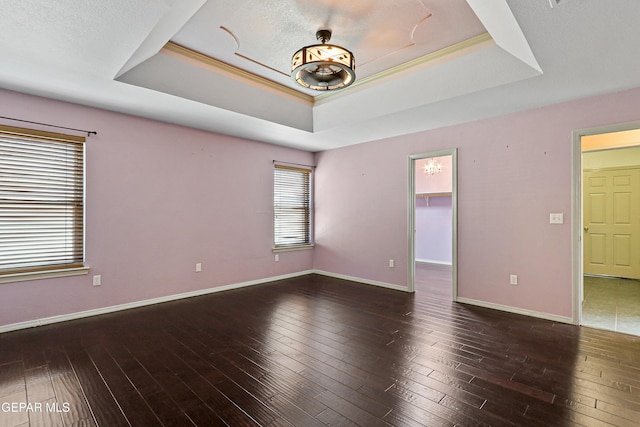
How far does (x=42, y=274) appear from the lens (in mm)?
3330

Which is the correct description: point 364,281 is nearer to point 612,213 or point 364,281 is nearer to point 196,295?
point 196,295

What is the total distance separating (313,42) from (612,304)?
5.00 meters

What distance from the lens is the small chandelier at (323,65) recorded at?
2650 mm

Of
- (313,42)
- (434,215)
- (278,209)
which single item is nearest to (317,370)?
(313,42)

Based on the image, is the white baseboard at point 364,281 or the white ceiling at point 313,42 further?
the white baseboard at point 364,281

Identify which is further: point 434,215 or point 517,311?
point 434,215

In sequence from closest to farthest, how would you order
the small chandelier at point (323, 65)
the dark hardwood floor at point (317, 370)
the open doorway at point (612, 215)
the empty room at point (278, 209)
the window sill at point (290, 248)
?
1. the dark hardwood floor at point (317, 370)
2. the empty room at point (278, 209)
3. the small chandelier at point (323, 65)
4. the open doorway at point (612, 215)
5. the window sill at point (290, 248)

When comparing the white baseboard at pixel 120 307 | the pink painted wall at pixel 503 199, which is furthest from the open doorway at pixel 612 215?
the white baseboard at pixel 120 307

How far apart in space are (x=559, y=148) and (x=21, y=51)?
5223 mm

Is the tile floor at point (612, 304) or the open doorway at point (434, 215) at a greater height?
the open doorway at point (434, 215)

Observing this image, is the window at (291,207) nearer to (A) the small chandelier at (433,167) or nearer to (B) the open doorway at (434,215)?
(B) the open doorway at (434,215)

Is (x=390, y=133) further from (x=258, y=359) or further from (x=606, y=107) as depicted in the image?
(x=258, y=359)

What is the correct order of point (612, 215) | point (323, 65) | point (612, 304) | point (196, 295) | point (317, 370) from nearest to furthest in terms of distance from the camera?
point (317, 370) < point (323, 65) < point (612, 304) < point (196, 295) < point (612, 215)

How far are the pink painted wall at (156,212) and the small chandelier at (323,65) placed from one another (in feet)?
7.92
